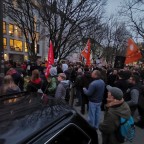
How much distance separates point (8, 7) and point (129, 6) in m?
9.73

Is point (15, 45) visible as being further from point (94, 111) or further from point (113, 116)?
point (113, 116)

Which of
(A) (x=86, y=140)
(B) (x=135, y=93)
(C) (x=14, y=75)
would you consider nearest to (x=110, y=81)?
(C) (x=14, y=75)

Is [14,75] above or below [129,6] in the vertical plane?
below

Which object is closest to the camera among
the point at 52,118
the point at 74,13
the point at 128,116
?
the point at 52,118

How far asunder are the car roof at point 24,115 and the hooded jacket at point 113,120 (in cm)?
121

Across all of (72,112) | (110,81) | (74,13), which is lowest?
(110,81)

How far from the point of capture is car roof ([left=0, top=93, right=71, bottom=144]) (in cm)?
188

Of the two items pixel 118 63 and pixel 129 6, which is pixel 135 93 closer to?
pixel 118 63

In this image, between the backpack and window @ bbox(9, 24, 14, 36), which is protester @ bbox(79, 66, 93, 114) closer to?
the backpack

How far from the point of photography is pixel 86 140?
2.74 meters

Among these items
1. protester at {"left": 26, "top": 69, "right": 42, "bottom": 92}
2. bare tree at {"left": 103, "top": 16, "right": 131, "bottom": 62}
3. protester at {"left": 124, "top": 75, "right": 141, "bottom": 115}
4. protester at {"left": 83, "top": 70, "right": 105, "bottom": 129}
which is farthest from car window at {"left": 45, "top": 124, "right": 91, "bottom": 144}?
bare tree at {"left": 103, "top": 16, "right": 131, "bottom": 62}

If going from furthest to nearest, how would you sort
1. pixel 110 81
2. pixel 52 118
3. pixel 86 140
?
pixel 110 81 < pixel 86 140 < pixel 52 118

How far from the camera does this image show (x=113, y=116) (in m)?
3.84

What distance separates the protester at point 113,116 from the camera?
12.6 feet
